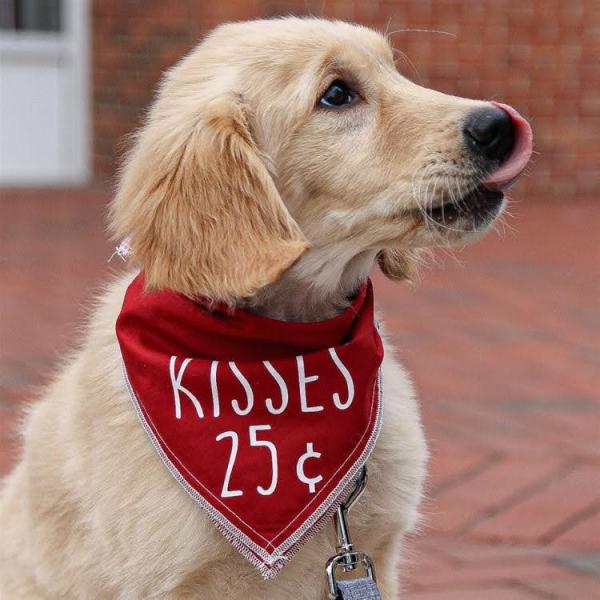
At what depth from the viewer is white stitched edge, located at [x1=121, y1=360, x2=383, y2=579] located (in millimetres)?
2688

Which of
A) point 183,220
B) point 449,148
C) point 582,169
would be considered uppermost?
point 449,148

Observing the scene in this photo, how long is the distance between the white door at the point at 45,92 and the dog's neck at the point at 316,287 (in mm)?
8145

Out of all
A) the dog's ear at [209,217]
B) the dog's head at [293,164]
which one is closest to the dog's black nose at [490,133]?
the dog's head at [293,164]

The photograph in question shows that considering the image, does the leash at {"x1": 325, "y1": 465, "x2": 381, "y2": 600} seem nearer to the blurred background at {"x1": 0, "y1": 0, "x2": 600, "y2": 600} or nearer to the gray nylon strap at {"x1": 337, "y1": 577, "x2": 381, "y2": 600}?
the gray nylon strap at {"x1": 337, "y1": 577, "x2": 381, "y2": 600}

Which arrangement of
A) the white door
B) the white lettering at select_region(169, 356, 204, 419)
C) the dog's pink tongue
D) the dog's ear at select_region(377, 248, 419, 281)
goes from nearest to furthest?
the dog's pink tongue < the white lettering at select_region(169, 356, 204, 419) < the dog's ear at select_region(377, 248, 419, 281) < the white door

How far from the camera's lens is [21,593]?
299 cm

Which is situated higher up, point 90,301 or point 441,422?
point 90,301

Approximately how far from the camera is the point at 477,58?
10164 mm

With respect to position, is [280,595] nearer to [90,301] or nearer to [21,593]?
[21,593]

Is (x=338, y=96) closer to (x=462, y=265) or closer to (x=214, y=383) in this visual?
(x=214, y=383)

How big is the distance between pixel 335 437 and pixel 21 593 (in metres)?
0.89

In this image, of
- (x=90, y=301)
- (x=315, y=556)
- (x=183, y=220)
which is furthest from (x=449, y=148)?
(x=90, y=301)

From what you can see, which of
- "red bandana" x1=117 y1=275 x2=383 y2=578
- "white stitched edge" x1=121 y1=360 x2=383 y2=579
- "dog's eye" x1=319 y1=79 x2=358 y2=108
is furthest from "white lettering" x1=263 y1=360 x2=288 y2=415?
"dog's eye" x1=319 y1=79 x2=358 y2=108

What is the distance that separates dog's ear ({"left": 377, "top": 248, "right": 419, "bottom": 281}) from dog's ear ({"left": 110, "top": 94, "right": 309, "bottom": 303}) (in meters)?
0.50
